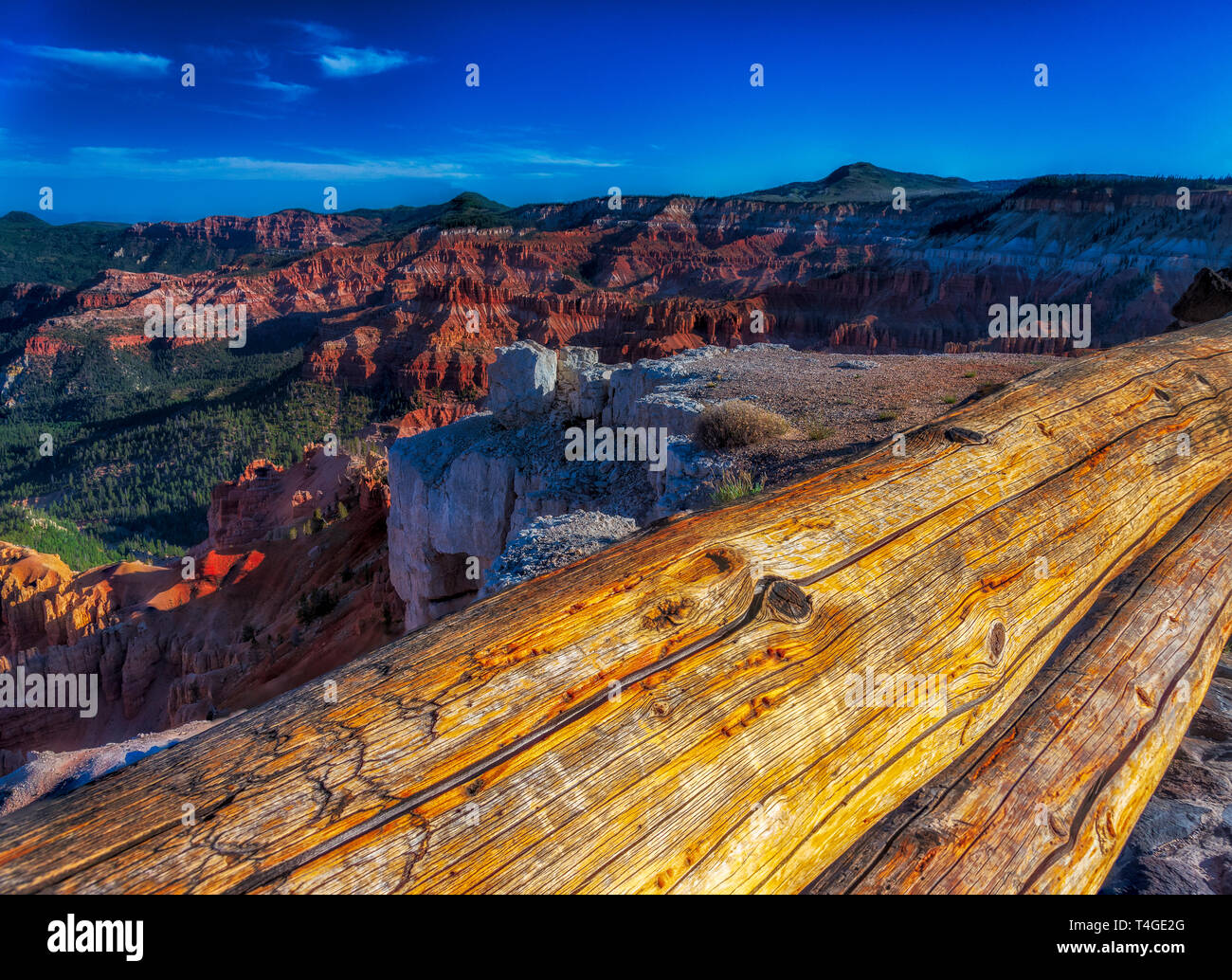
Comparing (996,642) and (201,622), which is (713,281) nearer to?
(201,622)

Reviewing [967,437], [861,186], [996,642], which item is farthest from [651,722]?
[861,186]

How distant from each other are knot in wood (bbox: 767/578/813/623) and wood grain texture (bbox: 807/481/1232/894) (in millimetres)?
464

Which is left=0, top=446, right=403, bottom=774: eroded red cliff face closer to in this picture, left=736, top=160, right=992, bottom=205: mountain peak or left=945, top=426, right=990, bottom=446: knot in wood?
left=945, top=426, right=990, bottom=446: knot in wood

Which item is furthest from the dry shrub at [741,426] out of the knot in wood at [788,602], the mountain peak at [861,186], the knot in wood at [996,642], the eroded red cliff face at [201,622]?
the mountain peak at [861,186]

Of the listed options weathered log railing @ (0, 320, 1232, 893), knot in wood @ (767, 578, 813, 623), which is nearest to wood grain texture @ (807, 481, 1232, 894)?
weathered log railing @ (0, 320, 1232, 893)

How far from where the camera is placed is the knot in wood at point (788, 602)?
1528 millimetres

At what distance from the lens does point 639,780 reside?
1.16 metres

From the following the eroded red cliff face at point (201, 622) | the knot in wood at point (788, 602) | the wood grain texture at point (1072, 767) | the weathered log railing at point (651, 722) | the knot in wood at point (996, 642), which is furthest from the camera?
the eroded red cliff face at point (201, 622)

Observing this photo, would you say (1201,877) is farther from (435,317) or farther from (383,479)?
(435,317)

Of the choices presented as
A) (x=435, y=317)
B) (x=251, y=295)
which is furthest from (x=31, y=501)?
(x=251, y=295)

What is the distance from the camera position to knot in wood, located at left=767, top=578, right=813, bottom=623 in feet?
5.01

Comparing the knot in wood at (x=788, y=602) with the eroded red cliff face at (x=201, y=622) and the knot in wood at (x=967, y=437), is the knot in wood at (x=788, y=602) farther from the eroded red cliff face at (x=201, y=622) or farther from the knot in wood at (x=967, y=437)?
the eroded red cliff face at (x=201, y=622)

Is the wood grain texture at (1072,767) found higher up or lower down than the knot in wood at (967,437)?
lower down
